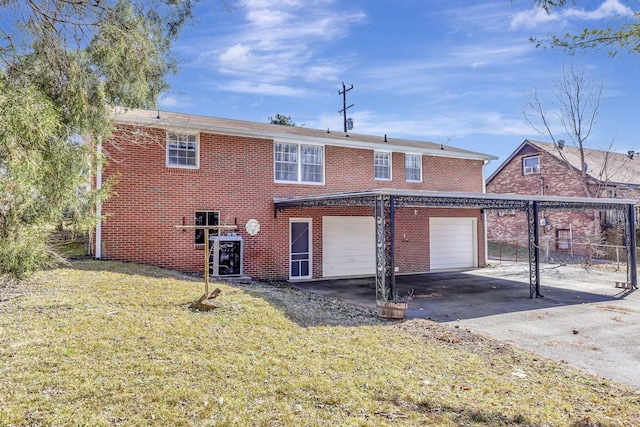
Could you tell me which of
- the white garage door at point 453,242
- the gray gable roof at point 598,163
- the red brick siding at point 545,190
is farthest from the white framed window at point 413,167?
the gray gable roof at point 598,163

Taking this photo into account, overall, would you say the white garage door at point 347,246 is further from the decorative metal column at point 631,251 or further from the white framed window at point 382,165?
the decorative metal column at point 631,251

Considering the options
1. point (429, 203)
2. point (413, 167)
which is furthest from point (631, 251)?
point (413, 167)

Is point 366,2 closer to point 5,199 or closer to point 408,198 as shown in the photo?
point 408,198

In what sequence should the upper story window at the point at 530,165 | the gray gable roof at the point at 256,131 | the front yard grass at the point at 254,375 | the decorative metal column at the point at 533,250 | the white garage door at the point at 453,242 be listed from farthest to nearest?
the upper story window at the point at 530,165 → the white garage door at the point at 453,242 → the gray gable roof at the point at 256,131 → the decorative metal column at the point at 533,250 → the front yard grass at the point at 254,375

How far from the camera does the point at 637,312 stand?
363 inches

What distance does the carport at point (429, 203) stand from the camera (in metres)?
9.05

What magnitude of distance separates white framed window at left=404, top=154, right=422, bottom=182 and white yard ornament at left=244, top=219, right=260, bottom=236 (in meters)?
6.50

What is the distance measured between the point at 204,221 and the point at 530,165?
22.2 m

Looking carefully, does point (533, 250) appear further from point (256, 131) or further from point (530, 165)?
point (530, 165)

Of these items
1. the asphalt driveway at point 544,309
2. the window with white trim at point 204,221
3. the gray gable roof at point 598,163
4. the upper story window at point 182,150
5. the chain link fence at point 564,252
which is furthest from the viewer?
the gray gable roof at point 598,163

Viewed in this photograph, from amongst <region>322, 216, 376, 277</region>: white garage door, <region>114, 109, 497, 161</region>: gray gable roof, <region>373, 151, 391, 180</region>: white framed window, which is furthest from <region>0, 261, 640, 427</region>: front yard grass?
<region>373, 151, 391, 180</region>: white framed window

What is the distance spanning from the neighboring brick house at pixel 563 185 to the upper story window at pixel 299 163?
46.0 ft

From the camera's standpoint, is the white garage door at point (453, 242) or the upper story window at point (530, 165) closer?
the white garage door at point (453, 242)

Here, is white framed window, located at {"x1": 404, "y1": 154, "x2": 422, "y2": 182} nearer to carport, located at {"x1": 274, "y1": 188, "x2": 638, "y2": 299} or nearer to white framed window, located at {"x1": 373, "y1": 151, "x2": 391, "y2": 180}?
white framed window, located at {"x1": 373, "y1": 151, "x2": 391, "y2": 180}
